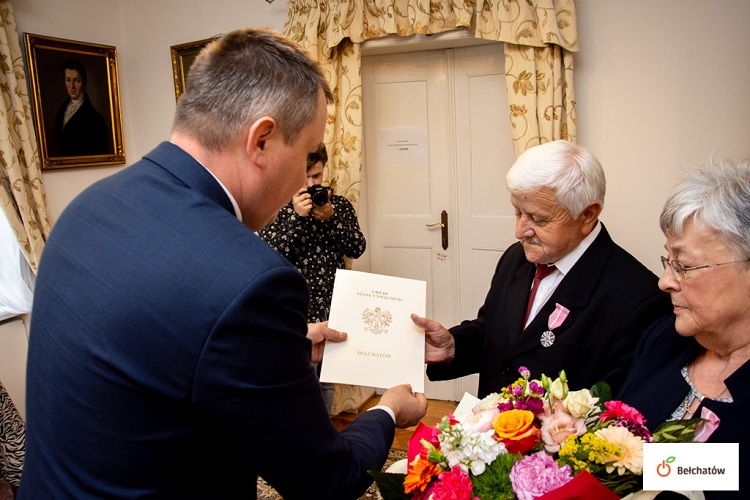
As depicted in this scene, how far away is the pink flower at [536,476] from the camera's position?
3.06 feet

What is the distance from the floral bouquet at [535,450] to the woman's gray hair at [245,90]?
0.62 meters

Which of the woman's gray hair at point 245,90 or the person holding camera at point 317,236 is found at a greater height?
the woman's gray hair at point 245,90

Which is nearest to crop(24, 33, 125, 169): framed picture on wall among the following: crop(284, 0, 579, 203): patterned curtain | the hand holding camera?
crop(284, 0, 579, 203): patterned curtain

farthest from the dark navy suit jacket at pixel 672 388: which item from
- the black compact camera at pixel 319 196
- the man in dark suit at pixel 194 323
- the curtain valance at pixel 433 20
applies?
the curtain valance at pixel 433 20

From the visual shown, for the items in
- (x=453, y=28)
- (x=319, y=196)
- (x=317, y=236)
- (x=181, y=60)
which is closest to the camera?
(x=319, y=196)

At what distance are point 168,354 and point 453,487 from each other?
506 millimetres

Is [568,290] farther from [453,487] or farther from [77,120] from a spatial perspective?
[77,120]

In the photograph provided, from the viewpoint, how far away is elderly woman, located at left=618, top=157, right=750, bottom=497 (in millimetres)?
1138

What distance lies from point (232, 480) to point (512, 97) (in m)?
2.88

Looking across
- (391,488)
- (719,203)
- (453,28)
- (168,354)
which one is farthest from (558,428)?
(453,28)

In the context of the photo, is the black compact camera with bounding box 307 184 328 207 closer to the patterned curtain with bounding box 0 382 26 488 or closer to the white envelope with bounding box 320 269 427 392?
the white envelope with bounding box 320 269 427 392

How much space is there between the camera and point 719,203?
1.16 metres

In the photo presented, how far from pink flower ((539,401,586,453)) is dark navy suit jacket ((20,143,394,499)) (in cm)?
37

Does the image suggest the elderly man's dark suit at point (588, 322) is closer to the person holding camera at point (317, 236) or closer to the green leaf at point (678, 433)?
the green leaf at point (678, 433)
